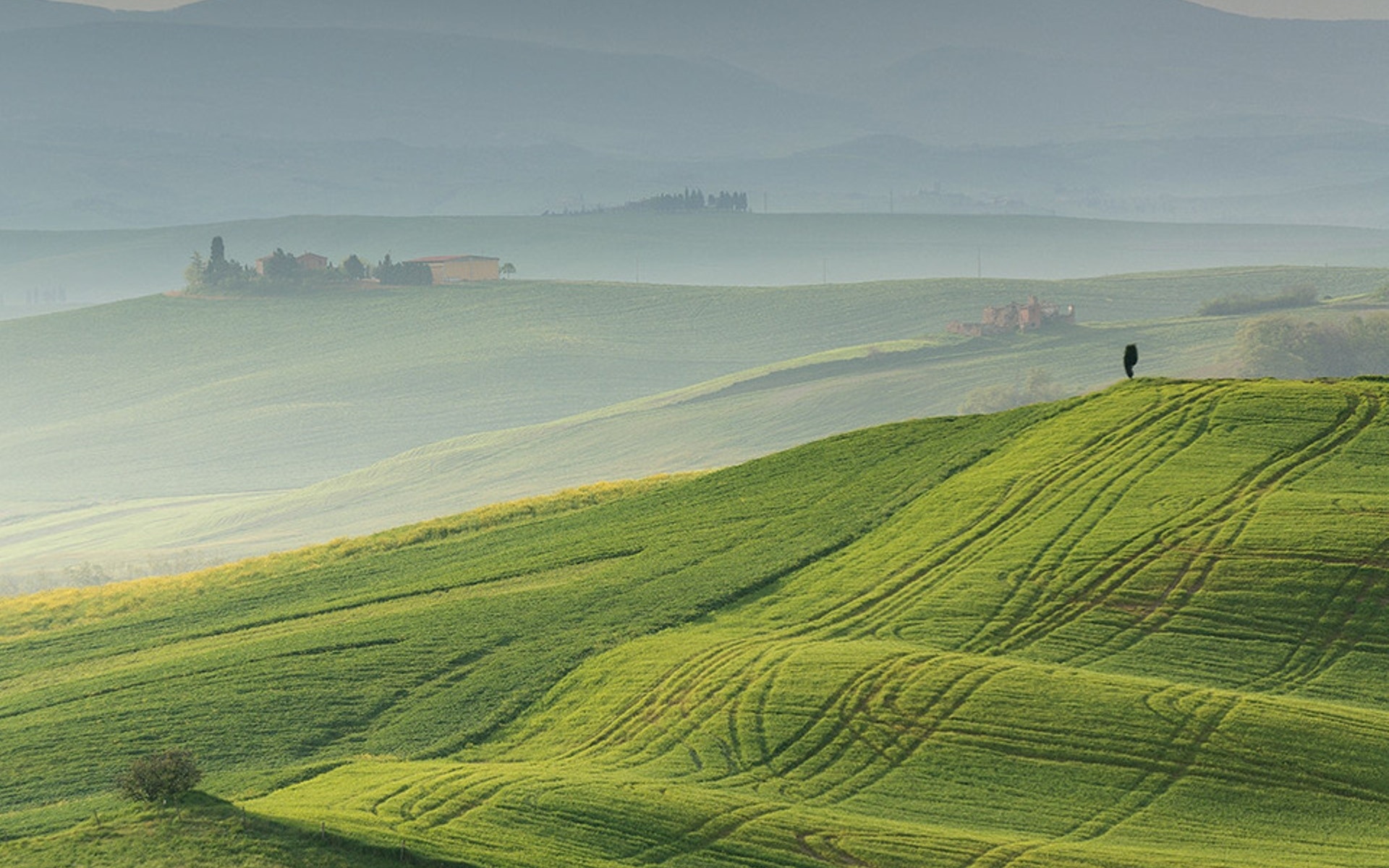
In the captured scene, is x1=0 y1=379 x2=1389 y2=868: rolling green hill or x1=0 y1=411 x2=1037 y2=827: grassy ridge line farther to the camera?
x1=0 y1=411 x2=1037 y2=827: grassy ridge line

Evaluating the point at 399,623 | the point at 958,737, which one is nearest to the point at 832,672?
the point at 958,737

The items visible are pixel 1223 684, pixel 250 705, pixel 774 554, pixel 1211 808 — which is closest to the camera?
pixel 1211 808

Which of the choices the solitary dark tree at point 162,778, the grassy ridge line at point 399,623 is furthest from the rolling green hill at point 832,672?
the solitary dark tree at point 162,778

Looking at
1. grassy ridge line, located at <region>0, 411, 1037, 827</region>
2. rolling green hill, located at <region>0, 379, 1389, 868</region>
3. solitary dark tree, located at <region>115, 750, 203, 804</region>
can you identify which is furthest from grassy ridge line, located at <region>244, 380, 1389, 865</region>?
grassy ridge line, located at <region>0, 411, 1037, 827</region>

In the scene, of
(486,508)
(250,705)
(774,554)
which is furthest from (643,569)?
(486,508)

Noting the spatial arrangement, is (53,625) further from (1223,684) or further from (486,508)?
(1223,684)

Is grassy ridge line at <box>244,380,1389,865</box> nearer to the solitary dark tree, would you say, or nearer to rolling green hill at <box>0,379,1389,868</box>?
rolling green hill at <box>0,379,1389,868</box>
